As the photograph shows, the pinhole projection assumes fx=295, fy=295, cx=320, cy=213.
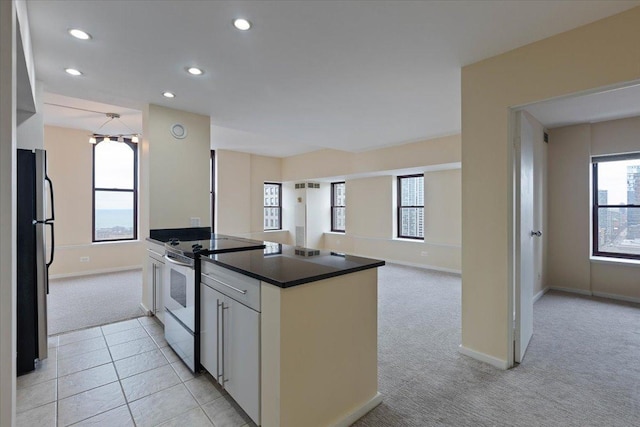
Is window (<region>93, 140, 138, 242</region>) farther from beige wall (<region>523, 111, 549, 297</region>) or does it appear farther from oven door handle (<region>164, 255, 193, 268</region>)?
beige wall (<region>523, 111, 549, 297</region>)

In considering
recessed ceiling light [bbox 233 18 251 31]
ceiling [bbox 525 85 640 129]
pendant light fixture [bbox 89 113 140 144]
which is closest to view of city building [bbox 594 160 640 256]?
ceiling [bbox 525 85 640 129]

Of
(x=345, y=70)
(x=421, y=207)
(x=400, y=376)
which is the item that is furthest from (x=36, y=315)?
(x=421, y=207)

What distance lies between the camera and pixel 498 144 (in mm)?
2479

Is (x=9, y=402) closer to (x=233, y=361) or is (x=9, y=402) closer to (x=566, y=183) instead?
(x=233, y=361)

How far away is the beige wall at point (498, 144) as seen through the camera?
6.74 feet

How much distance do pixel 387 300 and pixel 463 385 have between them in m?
2.11

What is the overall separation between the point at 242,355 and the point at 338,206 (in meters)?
7.28

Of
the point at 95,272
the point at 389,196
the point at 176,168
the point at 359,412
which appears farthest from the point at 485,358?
the point at 95,272

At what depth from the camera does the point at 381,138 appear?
561 centimetres

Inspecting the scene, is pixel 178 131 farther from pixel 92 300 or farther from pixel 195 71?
pixel 92 300

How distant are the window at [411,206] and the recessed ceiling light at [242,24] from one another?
18.2 feet

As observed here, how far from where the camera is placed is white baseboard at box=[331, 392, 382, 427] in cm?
179

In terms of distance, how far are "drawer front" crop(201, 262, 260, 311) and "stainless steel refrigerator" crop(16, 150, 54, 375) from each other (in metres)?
1.48

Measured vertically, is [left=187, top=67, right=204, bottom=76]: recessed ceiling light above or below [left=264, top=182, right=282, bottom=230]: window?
above
